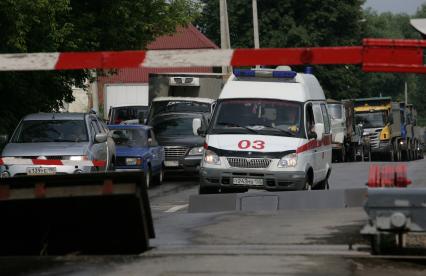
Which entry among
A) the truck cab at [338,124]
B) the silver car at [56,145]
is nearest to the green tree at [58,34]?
the silver car at [56,145]

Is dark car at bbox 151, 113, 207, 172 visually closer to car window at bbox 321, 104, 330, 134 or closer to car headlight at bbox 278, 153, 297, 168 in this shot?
car window at bbox 321, 104, 330, 134

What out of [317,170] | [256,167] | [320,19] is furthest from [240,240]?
[320,19]

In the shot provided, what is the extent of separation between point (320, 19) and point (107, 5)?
48812mm

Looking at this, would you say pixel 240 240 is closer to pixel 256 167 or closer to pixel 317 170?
pixel 256 167

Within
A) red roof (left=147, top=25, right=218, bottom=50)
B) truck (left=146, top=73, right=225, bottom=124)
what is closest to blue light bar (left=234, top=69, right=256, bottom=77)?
truck (left=146, top=73, right=225, bottom=124)

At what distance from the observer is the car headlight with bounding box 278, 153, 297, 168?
2045cm

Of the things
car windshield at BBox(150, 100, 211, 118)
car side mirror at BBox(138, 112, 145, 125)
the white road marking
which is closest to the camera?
the white road marking

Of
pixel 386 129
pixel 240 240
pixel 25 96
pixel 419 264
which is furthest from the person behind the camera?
pixel 386 129

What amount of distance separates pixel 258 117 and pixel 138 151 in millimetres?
7171

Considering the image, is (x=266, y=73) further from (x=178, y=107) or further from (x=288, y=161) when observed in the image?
(x=178, y=107)

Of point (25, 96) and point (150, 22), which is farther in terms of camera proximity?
point (150, 22)

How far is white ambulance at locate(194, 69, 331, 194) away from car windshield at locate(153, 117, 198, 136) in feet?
30.8

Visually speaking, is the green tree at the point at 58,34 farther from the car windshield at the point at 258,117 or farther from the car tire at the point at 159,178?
the car windshield at the point at 258,117

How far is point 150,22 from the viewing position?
3519 cm
